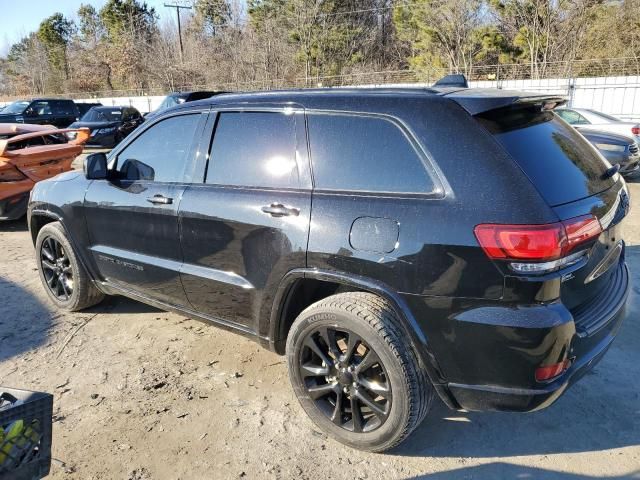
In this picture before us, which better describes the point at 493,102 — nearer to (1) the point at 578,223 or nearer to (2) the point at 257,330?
(1) the point at 578,223

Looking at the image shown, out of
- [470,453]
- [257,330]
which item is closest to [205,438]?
[257,330]

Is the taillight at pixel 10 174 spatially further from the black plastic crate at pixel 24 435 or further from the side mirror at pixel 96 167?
the black plastic crate at pixel 24 435

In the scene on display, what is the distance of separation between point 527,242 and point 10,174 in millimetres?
7216

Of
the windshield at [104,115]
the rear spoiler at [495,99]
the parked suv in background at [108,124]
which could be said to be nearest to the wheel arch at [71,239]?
the rear spoiler at [495,99]

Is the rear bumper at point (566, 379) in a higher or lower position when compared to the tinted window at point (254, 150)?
lower

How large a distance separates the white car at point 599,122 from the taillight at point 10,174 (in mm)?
10332

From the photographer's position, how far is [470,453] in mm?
2801

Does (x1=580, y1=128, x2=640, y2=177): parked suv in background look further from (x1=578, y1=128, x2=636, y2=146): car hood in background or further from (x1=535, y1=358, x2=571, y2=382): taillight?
(x1=535, y1=358, x2=571, y2=382): taillight

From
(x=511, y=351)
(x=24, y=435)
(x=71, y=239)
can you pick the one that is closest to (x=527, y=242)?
(x=511, y=351)

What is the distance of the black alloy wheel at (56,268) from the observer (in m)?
4.60

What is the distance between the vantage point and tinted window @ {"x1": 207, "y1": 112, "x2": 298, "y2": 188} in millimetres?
3006

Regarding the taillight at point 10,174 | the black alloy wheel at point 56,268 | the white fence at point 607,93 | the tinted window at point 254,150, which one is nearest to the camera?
the tinted window at point 254,150

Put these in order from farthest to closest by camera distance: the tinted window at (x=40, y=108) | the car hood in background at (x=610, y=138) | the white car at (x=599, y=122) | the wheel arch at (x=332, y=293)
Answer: the tinted window at (x=40, y=108)
the white car at (x=599, y=122)
the car hood in background at (x=610, y=138)
the wheel arch at (x=332, y=293)

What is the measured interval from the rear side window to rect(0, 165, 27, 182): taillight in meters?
5.97
